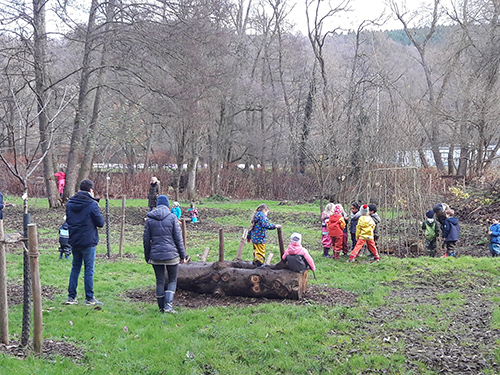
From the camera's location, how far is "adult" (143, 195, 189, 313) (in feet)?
23.1

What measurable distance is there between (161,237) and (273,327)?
6.50ft

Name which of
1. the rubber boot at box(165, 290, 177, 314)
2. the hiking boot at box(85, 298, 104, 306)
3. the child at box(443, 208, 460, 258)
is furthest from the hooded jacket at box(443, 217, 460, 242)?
the hiking boot at box(85, 298, 104, 306)

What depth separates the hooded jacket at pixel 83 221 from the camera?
283 inches

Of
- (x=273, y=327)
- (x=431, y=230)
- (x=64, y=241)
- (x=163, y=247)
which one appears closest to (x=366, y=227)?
(x=431, y=230)

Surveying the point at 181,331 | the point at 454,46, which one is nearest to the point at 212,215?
the point at 181,331

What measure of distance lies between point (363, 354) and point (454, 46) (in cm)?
2601

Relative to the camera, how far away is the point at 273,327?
6.65m

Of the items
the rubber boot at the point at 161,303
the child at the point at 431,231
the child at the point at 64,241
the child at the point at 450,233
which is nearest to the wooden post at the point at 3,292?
the rubber boot at the point at 161,303

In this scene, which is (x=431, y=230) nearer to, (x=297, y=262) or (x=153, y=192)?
(x=297, y=262)

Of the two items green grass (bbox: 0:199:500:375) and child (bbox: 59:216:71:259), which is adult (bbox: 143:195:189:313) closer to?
green grass (bbox: 0:199:500:375)

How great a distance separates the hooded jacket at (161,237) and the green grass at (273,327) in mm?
886

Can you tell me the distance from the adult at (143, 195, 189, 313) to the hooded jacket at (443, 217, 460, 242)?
7.59 meters

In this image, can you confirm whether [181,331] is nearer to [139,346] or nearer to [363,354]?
[139,346]

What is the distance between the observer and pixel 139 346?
5898mm
